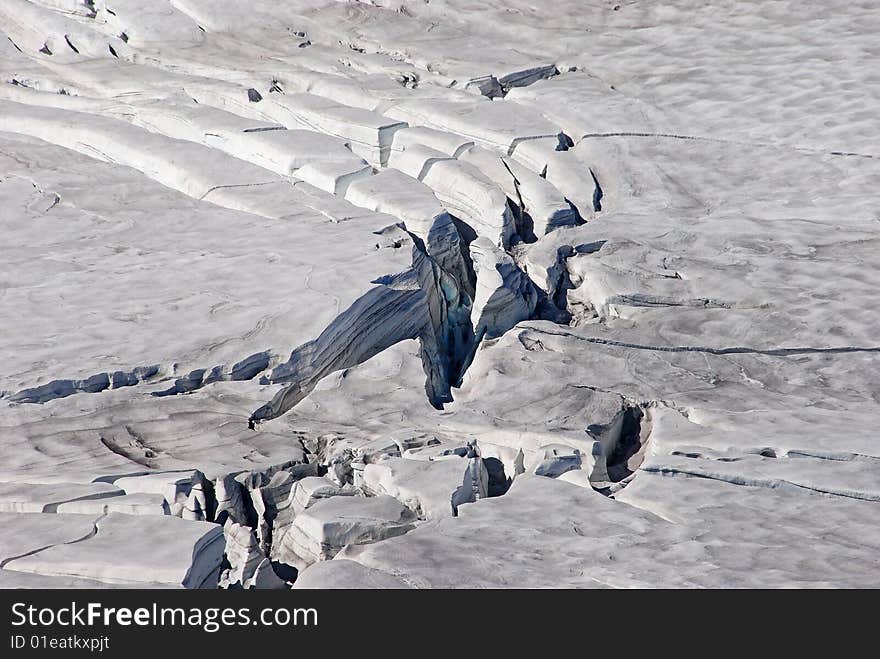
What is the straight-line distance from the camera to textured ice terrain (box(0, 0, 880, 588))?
3.94 meters

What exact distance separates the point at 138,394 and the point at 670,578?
Answer: 2.54m

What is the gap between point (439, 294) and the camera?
20.8 ft

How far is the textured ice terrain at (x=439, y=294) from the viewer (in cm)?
394

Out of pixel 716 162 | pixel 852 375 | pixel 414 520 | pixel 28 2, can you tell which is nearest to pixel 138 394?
pixel 414 520

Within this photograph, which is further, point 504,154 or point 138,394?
point 504,154

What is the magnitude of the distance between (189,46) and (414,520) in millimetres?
5996

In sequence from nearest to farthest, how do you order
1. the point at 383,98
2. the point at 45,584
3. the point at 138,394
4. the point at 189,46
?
1. the point at 45,584
2. the point at 138,394
3. the point at 383,98
4. the point at 189,46

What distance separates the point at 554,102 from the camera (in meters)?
8.05

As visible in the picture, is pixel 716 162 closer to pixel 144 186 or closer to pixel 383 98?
pixel 383 98

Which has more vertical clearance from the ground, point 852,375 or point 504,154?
point 504,154

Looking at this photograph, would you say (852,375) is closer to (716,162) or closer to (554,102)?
(716,162)

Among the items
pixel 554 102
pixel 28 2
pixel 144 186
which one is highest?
pixel 28 2

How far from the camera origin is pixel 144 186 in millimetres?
7160
